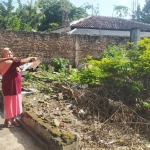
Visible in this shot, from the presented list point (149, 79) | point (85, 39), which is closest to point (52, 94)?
point (149, 79)

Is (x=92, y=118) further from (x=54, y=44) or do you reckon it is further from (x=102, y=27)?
(x=102, y=27)

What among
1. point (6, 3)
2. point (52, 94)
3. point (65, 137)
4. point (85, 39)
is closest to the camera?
point (65, 137)

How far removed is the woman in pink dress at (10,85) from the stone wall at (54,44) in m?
5.32

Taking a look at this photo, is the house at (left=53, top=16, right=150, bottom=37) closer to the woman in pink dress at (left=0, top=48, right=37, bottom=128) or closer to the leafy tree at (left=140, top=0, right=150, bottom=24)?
the woman in pink dress at (left=0, top=48, right=37, bottom=128)

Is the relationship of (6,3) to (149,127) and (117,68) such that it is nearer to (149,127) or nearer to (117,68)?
(117,68)

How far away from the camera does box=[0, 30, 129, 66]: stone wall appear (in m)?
8.36

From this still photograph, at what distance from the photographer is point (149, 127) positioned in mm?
3346

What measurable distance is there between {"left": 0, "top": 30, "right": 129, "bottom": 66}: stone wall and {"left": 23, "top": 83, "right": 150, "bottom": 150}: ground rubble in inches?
168

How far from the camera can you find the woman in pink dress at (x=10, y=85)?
Answer: 10.4 ft

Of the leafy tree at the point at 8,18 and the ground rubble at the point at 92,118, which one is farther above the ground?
the leafy tree at the point at 8,18

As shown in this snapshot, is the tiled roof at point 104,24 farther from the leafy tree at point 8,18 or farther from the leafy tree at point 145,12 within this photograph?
the leafy tree at point 145,12

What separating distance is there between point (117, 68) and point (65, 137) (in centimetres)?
266

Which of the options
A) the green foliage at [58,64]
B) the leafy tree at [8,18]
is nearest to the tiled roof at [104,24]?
the leafy tree at [8,18]

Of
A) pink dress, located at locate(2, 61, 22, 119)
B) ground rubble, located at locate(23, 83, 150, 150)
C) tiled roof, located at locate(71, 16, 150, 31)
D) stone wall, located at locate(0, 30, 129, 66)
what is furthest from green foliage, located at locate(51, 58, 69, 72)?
tiled roof, located at locate(71, 16, 150, 31)
